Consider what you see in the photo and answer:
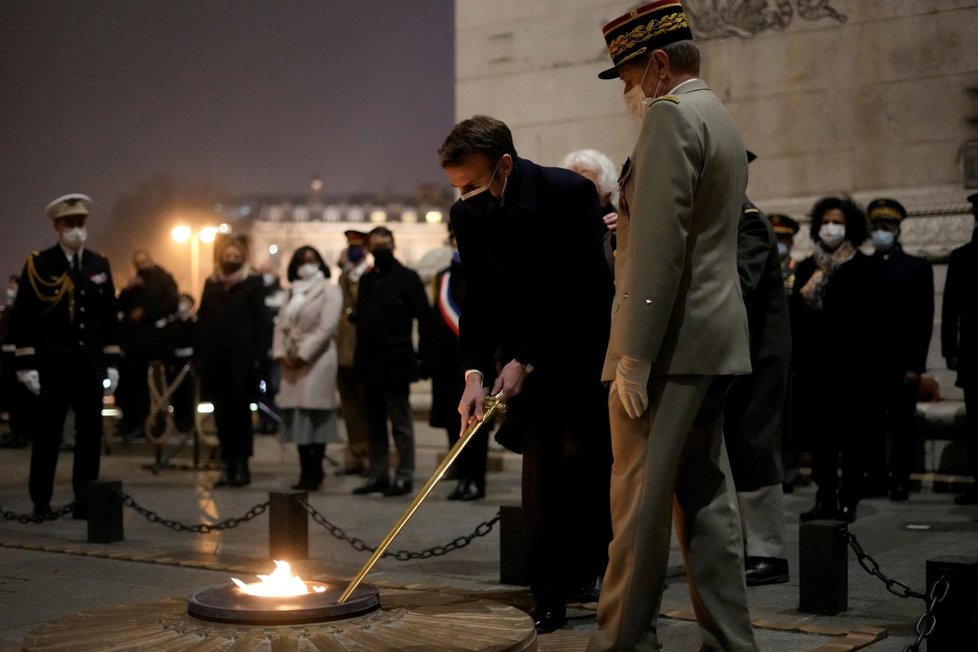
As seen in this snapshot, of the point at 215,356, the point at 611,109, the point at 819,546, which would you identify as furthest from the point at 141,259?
the point at 819,546

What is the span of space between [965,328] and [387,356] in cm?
422

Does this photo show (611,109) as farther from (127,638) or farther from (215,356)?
(127,638)

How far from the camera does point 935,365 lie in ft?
35.5

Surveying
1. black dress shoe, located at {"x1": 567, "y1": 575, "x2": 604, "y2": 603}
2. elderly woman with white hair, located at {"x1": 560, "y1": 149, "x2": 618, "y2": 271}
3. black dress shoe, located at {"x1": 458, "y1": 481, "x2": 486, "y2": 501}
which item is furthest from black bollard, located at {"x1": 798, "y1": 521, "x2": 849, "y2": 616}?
black dress shoe, located at {"x1": 458, "y1": 481, "x2": 486, "y2": 501}

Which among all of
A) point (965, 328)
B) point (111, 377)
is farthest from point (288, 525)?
point (965, 328)

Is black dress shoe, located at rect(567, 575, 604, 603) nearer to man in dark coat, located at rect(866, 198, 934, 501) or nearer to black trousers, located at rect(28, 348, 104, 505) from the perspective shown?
man in dark coat, located at rect(866, 198, 934, 501)

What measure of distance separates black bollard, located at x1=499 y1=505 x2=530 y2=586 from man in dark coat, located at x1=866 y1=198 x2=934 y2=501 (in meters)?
4.02

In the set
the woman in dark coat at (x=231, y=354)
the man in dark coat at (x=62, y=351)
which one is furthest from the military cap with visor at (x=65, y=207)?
the woman in dark coat at (x=231, y=354)

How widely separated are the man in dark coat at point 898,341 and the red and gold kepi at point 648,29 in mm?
5673

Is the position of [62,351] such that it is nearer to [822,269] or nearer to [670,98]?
[822,269]

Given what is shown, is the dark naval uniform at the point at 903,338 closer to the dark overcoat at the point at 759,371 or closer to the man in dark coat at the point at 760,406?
the man in dark coat at the point at 760,406

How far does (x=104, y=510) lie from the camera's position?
826cm

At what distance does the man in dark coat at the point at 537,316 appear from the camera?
541 cm

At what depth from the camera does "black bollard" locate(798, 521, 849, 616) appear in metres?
5.82
